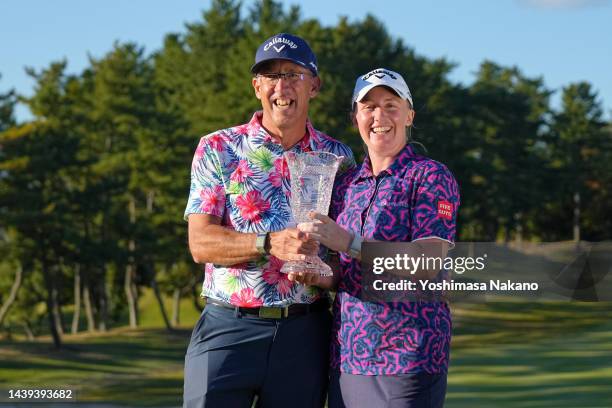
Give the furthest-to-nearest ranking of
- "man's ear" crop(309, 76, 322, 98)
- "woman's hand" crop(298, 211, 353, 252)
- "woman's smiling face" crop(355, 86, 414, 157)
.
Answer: "man's ear" crop(309, 76, 322, 98)
"woman's smiling face" crop(355, 86, 414, 157)
"woman's hand" crop(298, 211, 353, 252)

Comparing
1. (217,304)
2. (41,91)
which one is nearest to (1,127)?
(41,91)

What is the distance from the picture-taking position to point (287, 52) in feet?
13.1

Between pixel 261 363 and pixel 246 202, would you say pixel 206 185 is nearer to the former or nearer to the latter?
pixel 246 202

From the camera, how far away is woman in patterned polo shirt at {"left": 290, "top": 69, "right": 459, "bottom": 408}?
353cm

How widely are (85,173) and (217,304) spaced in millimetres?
38545

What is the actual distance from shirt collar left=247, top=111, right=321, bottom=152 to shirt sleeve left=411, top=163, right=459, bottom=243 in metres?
0.66

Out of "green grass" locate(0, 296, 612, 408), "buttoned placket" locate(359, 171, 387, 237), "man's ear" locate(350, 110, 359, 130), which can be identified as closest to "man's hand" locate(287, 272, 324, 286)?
"buttoned placket" locate(359, 171, 387, 237)

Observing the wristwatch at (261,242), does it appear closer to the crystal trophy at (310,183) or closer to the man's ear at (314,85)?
the crystal trophy at (310,183)

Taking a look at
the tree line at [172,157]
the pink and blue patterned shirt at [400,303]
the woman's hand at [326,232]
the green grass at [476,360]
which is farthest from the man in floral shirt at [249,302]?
the tree line at [172,157]

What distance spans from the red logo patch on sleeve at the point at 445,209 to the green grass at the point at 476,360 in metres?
8.08

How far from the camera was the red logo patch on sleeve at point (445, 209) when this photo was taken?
353 centimetres

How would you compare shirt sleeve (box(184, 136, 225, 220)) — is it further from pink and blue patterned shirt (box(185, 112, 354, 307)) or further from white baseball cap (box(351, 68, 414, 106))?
white baseball cap (box(351, 68, 414, 106))

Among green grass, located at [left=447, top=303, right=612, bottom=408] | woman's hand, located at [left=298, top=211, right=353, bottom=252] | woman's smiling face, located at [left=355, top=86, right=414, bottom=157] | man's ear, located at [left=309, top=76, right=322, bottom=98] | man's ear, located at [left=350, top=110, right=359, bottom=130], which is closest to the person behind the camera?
woman's hand, located at [left=298, top=211, right=353, bottom=252]

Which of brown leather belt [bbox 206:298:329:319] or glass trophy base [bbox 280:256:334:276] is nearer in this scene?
glass trophy base [bbox 280:256:334:276]
